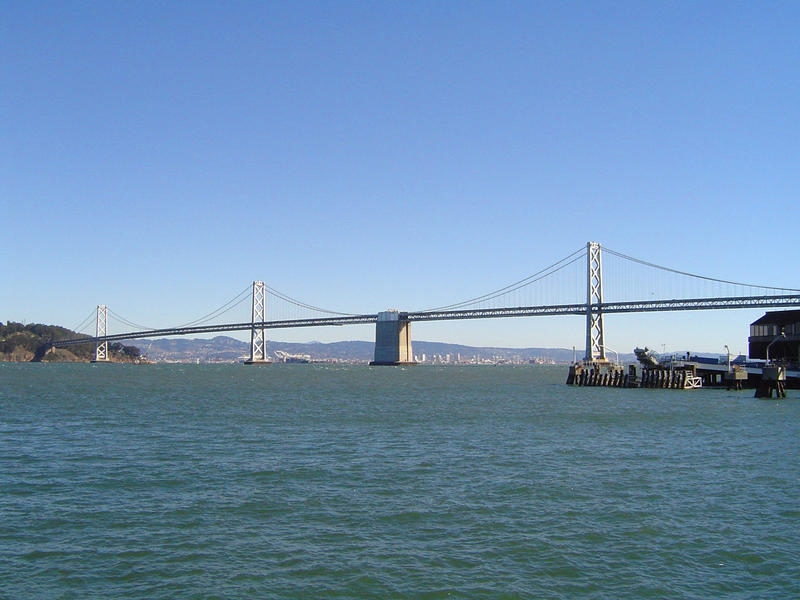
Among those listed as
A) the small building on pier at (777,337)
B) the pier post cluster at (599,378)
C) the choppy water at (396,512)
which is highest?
the small building on pier at (777,337)

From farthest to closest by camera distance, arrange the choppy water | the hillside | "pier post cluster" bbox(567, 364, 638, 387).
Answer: the hillside
"pier post cluster" bbox(567, 364, 638, 387)
the choppy water

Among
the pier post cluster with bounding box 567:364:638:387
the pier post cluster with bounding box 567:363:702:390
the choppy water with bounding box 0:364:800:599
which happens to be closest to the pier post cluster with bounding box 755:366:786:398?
the pier post cluster with bounding box 567:363:702:390

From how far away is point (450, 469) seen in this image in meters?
17.8

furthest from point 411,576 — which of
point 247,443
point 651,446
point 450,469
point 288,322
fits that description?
point 288,322

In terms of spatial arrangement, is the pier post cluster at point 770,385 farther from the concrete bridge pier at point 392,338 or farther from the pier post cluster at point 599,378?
the concrete bridge pier at point 392,338

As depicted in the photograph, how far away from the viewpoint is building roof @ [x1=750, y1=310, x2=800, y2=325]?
6688 centimetres

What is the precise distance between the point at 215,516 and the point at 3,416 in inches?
883

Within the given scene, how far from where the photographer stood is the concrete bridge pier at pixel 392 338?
130750 mm

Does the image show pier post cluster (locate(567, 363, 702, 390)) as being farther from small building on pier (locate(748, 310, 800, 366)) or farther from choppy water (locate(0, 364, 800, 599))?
choppy water (locate(0, 364, 800, 599))

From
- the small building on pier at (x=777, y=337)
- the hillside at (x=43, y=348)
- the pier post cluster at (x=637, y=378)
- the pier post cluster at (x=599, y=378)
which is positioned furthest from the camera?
the hillside at (x=43, y=348)

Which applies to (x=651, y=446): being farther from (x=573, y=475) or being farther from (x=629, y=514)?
(x=629, y=514)

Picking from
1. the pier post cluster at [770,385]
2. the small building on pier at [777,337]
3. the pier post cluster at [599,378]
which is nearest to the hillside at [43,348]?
the pier post cluster at [599,378]

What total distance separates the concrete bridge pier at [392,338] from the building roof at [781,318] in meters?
67.4

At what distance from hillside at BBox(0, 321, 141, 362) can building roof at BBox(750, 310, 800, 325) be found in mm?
144063
